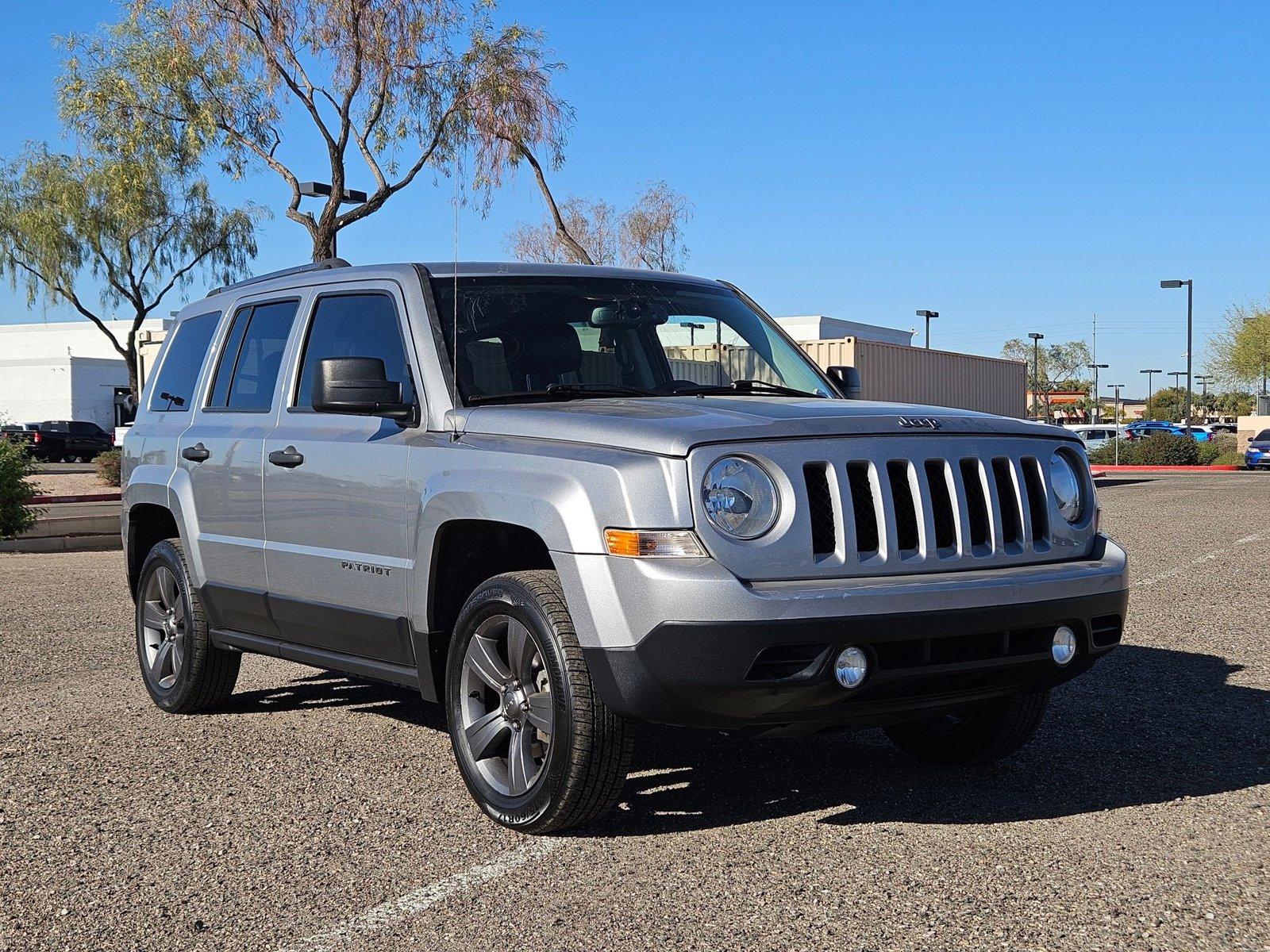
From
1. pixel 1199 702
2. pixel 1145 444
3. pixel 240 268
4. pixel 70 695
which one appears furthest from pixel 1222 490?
pixel 240 268

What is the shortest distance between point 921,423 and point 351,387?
6.41 feet

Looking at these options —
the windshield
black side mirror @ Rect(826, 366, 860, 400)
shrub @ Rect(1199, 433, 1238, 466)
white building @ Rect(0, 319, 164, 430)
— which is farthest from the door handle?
white building @ Rect(0, 319, 164, 430)

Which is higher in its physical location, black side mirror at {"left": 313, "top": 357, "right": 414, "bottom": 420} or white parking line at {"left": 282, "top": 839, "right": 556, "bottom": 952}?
black side mirror at {"left": 313, "top": 357, "right": 414, "bottom": 420}

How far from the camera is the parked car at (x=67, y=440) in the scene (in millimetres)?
52750

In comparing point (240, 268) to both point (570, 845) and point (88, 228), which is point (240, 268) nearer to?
point (88, 228)

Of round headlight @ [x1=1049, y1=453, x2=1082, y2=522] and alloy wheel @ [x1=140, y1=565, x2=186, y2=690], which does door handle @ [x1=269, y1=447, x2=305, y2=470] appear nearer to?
alloy wheel @ [x1=140, y1=565, x2=186, y2=690]

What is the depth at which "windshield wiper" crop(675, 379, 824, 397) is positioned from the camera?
5.43 metres

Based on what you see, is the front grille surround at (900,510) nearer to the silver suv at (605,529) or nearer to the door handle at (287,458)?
the silver suv at (605,529)

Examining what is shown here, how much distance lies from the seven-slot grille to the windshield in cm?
120

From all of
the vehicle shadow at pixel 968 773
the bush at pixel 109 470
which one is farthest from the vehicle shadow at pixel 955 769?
the bush at pixel 109 470

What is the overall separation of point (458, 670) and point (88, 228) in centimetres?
4115

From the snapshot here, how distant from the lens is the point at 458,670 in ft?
15.7

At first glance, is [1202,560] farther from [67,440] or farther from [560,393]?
[67,440]

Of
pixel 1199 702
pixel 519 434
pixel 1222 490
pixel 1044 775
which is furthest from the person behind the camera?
pixel 1222 490
